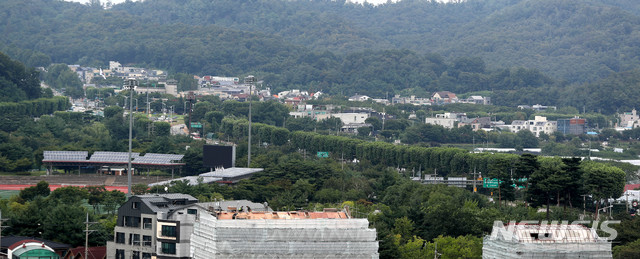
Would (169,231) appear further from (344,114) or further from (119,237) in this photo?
(344,114)

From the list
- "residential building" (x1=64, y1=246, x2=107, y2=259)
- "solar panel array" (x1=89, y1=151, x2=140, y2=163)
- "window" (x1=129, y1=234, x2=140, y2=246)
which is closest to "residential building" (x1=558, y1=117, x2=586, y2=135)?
"solar panel array" (x1=89, y1=151, x2=140, y2=163)

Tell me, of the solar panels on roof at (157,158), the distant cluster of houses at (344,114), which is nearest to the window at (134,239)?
the solar panels on roof at (157,158)

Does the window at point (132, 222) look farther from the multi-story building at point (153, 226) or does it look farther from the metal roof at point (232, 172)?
the metal roof at point (232, 172)

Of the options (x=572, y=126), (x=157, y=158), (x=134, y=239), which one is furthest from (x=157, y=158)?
(x=572, y=126)

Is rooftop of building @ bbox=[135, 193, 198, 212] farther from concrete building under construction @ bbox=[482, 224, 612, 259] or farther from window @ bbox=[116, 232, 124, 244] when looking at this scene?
concrete building under construction @ bbox=[482, 224, 612, 259]

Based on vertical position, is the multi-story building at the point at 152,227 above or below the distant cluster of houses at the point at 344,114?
below

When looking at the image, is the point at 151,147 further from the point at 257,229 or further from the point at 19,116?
the point at 257,229

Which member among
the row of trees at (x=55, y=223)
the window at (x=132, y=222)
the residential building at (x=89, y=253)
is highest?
the window at (x=132, y=222)

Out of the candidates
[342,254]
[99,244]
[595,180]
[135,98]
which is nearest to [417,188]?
[595,180]
